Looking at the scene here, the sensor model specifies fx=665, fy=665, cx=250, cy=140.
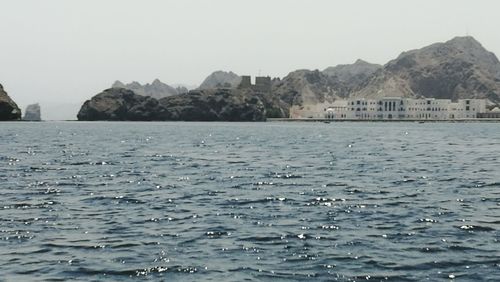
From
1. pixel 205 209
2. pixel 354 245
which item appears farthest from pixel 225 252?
pixel 205 209

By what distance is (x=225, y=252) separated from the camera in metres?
29.0

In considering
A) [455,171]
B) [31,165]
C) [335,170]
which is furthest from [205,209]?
[31,165]

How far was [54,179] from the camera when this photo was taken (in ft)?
195

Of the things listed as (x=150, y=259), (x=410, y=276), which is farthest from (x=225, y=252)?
(x=410, y=276)

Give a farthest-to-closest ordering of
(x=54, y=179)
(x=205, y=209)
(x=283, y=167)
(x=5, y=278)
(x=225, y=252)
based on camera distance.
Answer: (x=283, y=167)
(x=54, y=179)
(x=205, y=209)
(x=225, y=252)
(x=5, y=278)

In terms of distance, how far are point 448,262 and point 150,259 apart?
12.2 metres

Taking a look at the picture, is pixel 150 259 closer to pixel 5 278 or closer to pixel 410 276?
pixel 5 278

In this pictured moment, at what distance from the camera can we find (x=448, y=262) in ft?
88.9

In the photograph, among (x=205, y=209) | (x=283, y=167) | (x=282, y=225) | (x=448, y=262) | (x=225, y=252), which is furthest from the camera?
(x=283, y=167)

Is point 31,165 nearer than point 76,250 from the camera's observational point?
No

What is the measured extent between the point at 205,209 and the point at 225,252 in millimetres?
12102

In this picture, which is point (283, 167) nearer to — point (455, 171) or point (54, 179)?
point (455, 171)

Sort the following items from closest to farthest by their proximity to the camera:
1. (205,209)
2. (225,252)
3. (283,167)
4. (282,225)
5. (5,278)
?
(5,278) < (225,252) < (282,225) < (205,209) < (283,167)

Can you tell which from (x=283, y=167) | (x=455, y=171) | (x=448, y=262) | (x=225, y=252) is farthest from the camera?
(x=283, y=167)
